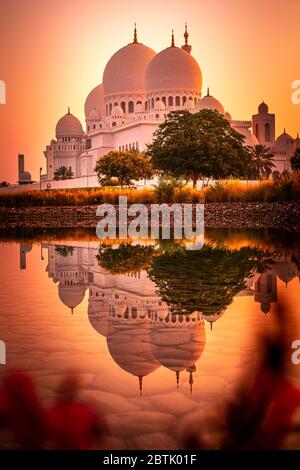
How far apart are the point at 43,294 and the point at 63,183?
5864cm

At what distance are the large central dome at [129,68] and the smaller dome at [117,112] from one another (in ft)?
5.21

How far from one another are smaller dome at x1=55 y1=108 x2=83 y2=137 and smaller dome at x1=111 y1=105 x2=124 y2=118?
61.9ft

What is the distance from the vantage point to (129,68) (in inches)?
2645

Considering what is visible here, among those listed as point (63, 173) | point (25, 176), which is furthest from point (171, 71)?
point (25, 176)

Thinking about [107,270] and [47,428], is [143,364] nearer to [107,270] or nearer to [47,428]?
[47,428]

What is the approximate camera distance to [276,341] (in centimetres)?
415

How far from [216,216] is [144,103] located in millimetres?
49500

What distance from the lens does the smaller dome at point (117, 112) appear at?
68.8 m

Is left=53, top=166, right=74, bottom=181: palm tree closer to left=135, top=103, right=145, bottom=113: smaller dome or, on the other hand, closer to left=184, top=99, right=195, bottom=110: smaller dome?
left=135, top=103, right=145, bottom=113: smaller dome

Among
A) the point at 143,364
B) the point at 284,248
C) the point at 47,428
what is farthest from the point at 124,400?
the point at 284,248

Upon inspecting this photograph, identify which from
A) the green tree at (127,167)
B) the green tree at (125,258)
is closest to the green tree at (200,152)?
the green tree at (127,167)

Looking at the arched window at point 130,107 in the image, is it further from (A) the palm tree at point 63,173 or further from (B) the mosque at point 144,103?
(A) the palm tree at point 63,173
